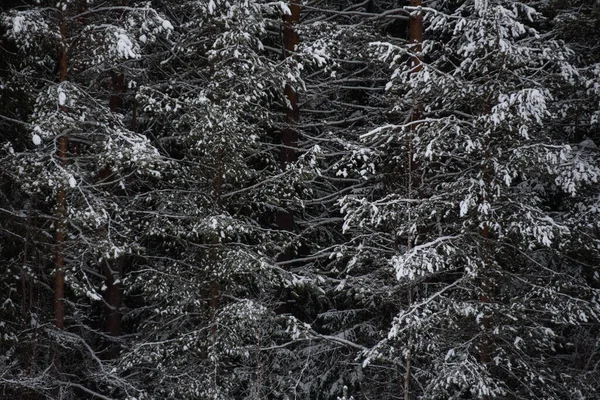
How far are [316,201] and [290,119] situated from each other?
1.72 m

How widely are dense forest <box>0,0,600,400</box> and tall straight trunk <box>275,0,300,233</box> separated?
91 mm

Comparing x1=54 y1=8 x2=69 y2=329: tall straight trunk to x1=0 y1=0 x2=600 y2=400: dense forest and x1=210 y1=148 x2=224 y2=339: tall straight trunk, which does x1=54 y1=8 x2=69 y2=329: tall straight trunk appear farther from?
x1=210 y1=148 x2=224 y2=339: tall straight trunk

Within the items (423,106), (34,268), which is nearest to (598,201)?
(423,106)

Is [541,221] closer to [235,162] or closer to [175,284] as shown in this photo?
[235,162]

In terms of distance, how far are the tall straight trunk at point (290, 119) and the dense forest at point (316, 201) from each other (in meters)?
0.09

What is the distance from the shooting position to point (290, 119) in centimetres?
1098

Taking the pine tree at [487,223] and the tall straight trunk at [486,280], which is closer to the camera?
the pine tree at [487,223]

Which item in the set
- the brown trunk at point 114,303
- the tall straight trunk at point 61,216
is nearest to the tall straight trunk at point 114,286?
the brown trunk at point 114,303

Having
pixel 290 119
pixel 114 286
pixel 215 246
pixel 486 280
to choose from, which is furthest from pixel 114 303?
pixel 486 280

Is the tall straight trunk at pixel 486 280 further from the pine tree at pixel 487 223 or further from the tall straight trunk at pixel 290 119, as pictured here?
the tall straight trunk at pixel 290 119

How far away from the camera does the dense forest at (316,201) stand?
7.34 meters

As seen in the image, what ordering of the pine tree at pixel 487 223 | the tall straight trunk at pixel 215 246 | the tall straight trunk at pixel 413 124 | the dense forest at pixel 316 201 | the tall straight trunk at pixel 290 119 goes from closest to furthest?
the pine tree at pixel 487 223
the dense forest at pixel 316 201
the tall straight trunk at pixel 413 124
the tall straight trunk at pixel 215 246
the tall straight trunk at pixel 290 119

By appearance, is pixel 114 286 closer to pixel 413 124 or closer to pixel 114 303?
pixel 114 303

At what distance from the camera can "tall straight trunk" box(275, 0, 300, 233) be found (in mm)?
11008
